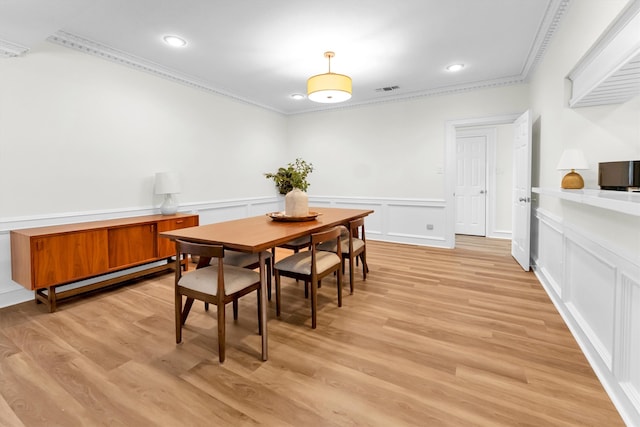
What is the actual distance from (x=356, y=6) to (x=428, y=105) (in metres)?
2.89

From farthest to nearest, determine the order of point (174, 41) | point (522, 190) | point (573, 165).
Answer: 1. point (522, 190)
2. point (174, 41)
3. point (573, 165)

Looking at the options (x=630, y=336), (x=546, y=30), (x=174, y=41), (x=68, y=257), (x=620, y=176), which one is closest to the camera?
(x=630, y=336)

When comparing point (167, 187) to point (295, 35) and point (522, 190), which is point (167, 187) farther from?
point (522, 190)

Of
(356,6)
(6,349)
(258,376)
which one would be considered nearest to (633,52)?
(356,6)

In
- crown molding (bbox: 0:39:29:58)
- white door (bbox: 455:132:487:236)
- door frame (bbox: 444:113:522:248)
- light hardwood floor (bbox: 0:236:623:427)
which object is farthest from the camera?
white door (bbox: 455:132:487:236)

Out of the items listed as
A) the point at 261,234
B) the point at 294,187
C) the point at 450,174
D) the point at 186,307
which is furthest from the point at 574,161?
the point at 186,307

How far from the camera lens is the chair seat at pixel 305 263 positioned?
2480 mm

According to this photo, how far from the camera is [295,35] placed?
9.95ft

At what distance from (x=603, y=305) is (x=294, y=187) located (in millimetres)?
2242

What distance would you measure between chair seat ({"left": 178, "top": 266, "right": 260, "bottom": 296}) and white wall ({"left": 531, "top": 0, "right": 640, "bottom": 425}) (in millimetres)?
2014

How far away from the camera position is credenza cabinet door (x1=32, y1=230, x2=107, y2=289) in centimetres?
261

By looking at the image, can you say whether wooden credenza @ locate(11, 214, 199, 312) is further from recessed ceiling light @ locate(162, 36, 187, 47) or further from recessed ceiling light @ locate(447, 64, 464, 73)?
recessed ceiling light @ locate(447, 64, 464, 73)

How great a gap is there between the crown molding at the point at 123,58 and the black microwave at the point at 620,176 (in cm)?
445

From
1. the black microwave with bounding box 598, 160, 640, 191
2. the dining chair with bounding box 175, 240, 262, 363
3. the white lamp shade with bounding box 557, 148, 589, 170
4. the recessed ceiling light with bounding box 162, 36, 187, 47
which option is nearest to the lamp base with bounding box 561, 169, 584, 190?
the white lamp shade with bounding box 557, 148, 589, 170
